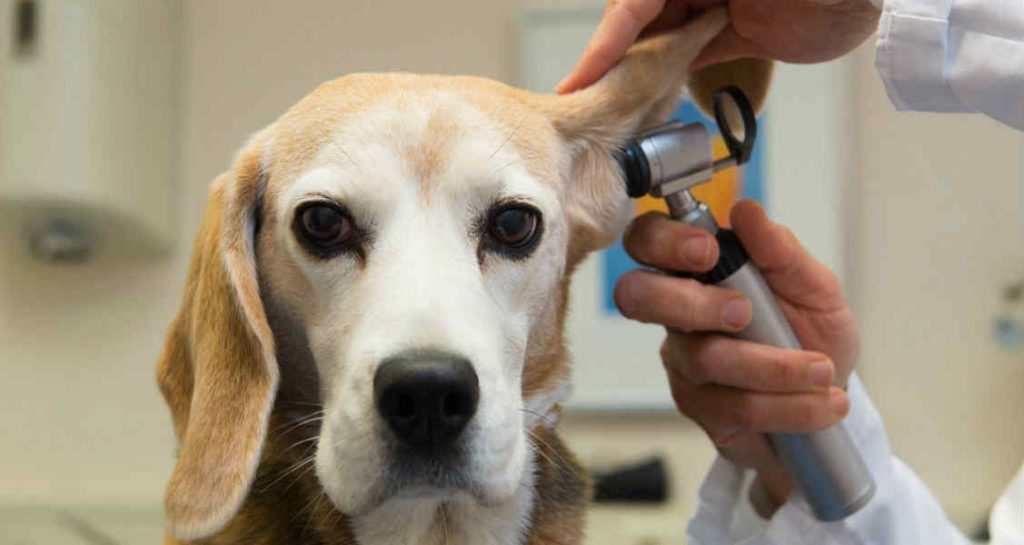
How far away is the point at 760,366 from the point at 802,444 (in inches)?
3.7

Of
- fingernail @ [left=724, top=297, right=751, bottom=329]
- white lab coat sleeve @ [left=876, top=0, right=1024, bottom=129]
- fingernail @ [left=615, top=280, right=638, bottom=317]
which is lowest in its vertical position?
fingernail @ [left=615, top=280, right=638, bottom=317]

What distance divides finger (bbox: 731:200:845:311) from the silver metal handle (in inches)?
1.3

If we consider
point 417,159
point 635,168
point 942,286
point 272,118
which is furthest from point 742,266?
point 272,118

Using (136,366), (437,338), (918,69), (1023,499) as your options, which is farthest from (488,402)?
(136,366)

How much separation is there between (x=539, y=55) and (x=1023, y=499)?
5.54 ft

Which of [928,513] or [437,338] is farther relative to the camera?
[928,513]

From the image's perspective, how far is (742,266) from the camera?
3.63 ft

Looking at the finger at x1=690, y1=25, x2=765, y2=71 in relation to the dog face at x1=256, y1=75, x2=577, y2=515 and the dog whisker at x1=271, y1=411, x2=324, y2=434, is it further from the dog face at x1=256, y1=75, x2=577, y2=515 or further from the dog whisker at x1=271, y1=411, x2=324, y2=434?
the dog whisker at x1=271, y1=411, x2=324, y2=434

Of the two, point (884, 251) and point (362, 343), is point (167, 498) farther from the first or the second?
point (884, 251)

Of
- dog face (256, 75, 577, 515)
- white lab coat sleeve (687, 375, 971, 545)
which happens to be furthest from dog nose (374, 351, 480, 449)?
white lab coat sleeve (687, 375, 971, 545)

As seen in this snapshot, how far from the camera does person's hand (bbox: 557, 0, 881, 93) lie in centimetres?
109

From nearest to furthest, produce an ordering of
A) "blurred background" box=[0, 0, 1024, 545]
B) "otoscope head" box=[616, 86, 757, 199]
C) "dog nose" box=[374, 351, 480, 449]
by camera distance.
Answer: "dog nose" box=[374, 351, 480, 449], "otoscope head" box=[616, 86, 757, 199], "blurred background" box=[0, 0, 1024, 545]

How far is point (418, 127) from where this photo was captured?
952mm

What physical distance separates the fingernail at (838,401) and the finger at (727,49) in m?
0.38
